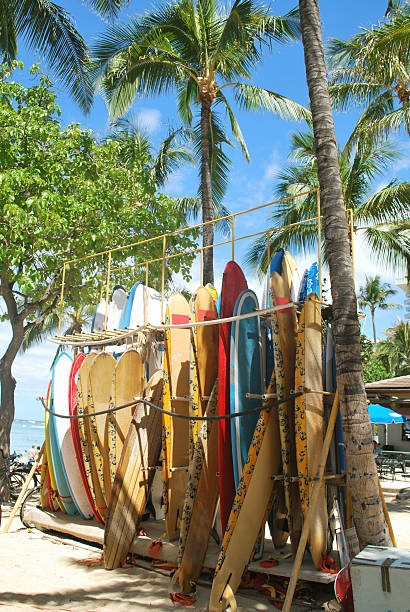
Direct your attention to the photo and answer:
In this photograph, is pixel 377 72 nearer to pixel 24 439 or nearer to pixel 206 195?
pixel 206 195

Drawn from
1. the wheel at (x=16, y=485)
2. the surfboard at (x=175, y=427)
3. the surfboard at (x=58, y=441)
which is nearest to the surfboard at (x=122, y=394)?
the surfboard at (x=175, y=427)

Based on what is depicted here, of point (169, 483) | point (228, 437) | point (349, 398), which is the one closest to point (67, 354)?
point (169, 483)

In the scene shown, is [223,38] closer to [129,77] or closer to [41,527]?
[129,77]

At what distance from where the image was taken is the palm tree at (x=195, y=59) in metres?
10.9

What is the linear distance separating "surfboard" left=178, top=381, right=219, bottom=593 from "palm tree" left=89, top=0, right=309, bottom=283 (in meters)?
5.42

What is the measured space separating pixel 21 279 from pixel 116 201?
9.39 ft

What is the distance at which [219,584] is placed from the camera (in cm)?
473

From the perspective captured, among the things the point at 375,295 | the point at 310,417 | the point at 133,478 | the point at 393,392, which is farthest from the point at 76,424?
the point at 375,295

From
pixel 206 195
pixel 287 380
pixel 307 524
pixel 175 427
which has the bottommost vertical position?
pixel 307 524

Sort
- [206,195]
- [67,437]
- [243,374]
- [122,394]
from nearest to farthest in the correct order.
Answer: [243,374]
[122,394]
[67,437]
[206,195]

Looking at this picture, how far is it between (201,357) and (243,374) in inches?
30.0

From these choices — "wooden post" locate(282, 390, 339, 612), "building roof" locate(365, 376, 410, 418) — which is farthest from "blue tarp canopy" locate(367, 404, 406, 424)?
"wooden post" locate(282, 390, 339, 612)

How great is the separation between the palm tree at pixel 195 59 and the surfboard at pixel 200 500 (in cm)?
542

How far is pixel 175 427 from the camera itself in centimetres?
665
